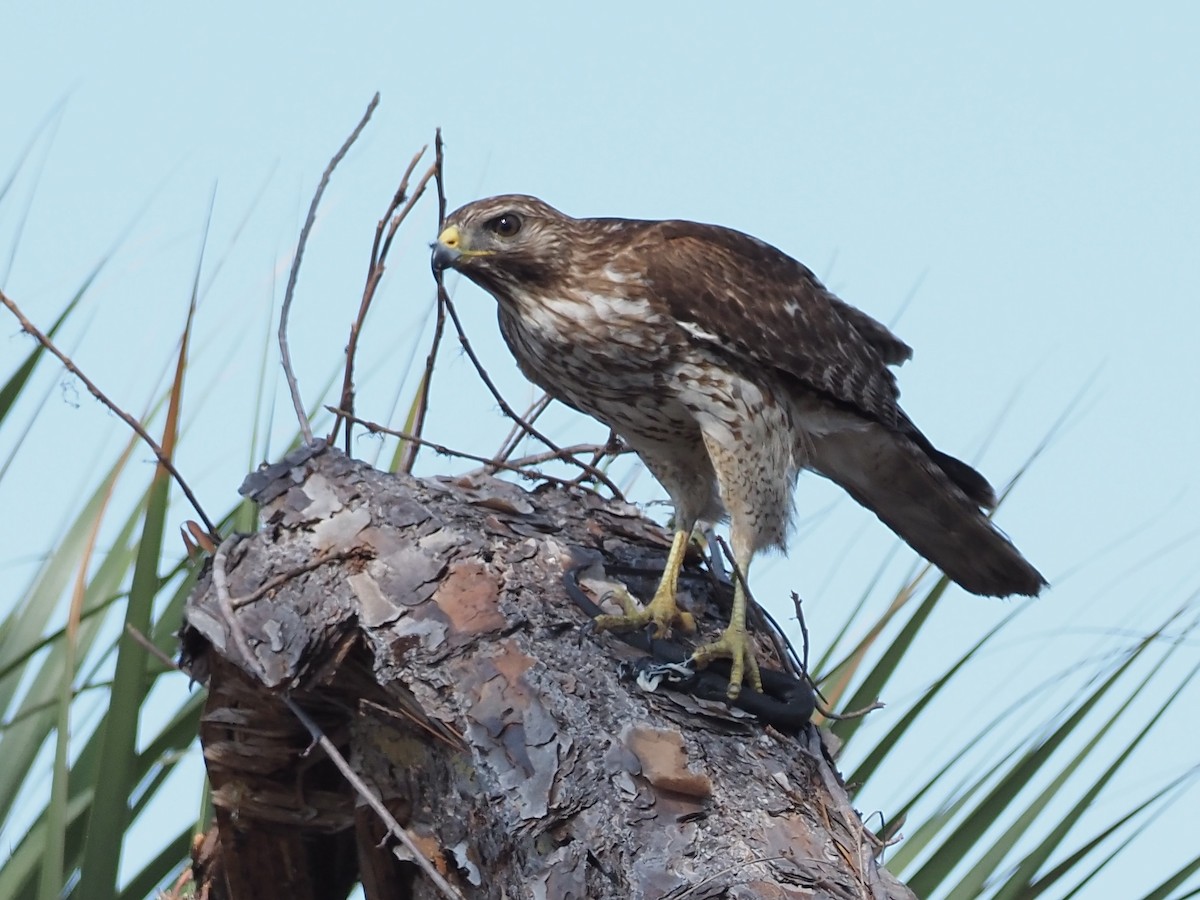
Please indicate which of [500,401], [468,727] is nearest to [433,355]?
[500,401]

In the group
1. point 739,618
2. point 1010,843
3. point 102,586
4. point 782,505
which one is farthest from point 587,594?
point 102,586

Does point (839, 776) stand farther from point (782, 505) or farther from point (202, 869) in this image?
point (202, 869)

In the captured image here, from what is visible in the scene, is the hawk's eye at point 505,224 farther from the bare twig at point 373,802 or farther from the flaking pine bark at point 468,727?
the bare twig at point 373,802

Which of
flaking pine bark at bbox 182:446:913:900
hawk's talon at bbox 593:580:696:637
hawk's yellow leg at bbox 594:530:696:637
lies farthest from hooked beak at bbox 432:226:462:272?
hawk's talon at bbox 593:580:696:637

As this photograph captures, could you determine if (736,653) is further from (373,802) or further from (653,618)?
(373,802)

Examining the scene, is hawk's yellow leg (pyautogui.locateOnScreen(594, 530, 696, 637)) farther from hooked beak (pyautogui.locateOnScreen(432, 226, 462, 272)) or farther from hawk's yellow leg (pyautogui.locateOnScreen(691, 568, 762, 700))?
hooked beak (pyautogui.locateOnScreen(432, 226, 462, 272))

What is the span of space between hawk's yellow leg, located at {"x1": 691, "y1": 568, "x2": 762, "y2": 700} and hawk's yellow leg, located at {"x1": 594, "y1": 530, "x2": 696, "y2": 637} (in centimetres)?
9

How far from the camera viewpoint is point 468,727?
2.38m

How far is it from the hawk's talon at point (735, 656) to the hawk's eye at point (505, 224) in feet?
3.70

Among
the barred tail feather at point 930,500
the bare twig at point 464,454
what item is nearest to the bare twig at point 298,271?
the bare twig at point 464,454

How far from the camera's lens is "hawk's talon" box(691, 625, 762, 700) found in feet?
8.37

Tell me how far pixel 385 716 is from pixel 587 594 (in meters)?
0.43

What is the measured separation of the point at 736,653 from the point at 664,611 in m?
0.22

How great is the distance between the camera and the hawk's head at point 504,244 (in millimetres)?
3410
